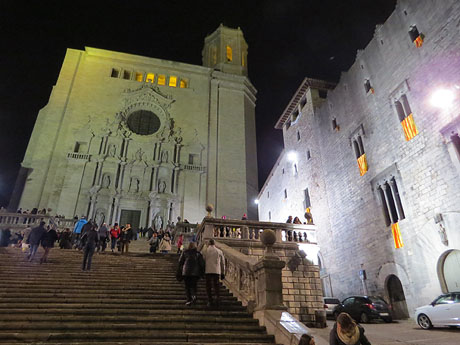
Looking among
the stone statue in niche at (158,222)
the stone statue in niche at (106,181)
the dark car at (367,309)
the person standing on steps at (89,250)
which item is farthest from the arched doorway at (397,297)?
the stone statue in niche at (106,181)

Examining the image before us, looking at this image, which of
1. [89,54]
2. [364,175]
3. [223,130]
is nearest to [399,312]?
[364,175]

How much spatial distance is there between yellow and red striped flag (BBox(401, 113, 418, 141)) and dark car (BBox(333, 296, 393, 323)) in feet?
25.6

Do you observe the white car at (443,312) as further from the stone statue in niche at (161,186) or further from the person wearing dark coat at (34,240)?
the stone statue in niche at (161,186)

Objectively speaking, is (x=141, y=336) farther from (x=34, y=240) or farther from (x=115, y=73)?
(x=115, y=73)

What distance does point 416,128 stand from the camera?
47.5 feet

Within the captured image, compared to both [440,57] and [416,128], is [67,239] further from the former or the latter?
[440,57]

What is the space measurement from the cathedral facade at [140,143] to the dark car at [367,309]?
14.2 metres

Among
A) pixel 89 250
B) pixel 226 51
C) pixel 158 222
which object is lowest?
pixel 89 250

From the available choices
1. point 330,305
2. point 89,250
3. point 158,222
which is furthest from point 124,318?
point 158,222

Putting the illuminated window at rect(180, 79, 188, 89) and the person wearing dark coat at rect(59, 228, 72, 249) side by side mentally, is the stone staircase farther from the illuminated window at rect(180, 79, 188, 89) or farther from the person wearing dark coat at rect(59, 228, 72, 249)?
the illuminated window at rect(180, 79, 188, 89)

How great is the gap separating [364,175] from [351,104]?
5166 millimetres

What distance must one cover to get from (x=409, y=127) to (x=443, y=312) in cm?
875

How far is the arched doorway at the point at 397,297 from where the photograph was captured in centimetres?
1460

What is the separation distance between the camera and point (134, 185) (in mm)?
24953
